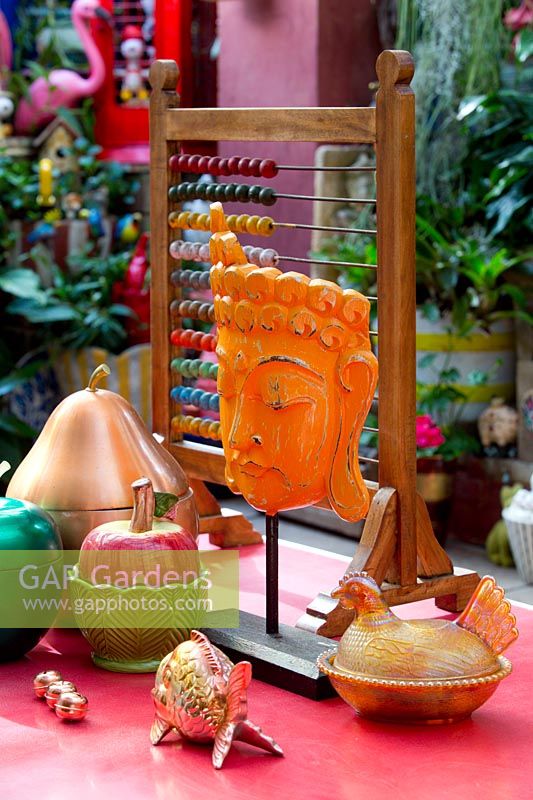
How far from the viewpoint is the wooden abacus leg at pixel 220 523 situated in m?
2.08

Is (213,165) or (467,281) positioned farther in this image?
(467,281)

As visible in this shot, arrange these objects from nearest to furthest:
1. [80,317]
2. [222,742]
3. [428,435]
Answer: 1. [222,742]
2. [428,435]
3. [80,317]

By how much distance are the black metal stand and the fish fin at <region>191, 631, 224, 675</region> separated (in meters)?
0.18

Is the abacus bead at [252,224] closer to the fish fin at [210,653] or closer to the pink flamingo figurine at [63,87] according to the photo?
the fish fin at [210,653]

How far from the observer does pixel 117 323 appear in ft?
15.6

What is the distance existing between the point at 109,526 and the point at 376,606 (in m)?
0.35

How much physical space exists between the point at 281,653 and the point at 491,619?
0.89 ft

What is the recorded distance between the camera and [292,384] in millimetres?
1388

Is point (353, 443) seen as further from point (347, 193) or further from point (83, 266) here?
point (83, 266)

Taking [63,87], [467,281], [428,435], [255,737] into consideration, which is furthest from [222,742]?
[63,87]

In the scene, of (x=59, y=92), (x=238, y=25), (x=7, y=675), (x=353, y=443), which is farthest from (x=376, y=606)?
(x=59, y=92)

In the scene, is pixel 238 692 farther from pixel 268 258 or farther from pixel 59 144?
pixel 59 144

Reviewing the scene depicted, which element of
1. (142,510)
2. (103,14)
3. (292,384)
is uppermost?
(103,14)

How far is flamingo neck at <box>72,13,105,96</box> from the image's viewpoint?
5.35 metres
